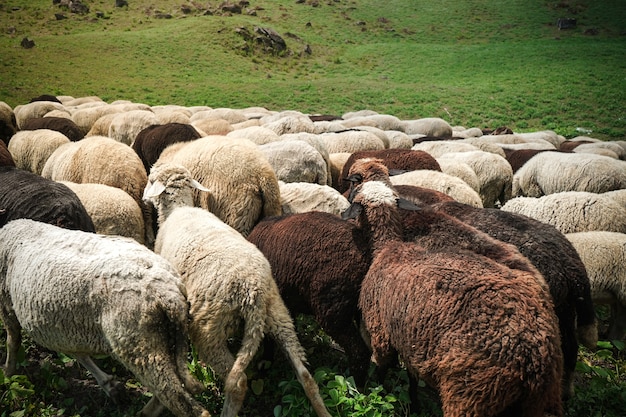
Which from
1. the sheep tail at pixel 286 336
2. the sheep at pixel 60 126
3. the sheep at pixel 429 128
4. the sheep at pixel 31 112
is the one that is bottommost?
the sheep at pixel 429 128

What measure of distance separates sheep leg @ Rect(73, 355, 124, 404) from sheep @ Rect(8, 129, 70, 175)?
5277mm

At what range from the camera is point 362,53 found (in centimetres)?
4156

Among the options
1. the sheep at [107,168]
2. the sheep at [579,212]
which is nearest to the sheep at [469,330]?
the sheep at [579,212]

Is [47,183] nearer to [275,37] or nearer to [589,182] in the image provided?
[589,182]

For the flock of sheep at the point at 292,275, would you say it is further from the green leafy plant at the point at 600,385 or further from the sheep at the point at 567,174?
the sheep at the point at 567,174

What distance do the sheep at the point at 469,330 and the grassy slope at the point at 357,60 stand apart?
1974cm

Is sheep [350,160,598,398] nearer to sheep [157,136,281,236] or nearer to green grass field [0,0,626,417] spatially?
green grass field [0,0,626,417]

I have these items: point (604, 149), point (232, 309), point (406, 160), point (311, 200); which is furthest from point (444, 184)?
point (604, 149)

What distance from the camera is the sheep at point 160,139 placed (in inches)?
294

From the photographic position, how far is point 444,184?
240 inches

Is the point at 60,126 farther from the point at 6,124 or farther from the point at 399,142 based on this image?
the point at 399,142

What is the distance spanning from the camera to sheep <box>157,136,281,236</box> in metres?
4.92

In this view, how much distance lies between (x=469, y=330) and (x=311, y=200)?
312cm

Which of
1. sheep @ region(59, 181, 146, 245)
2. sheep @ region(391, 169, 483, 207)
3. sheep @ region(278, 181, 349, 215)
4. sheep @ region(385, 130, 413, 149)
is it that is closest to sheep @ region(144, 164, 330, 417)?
sheep @ region(59, 181, 146, 245)
